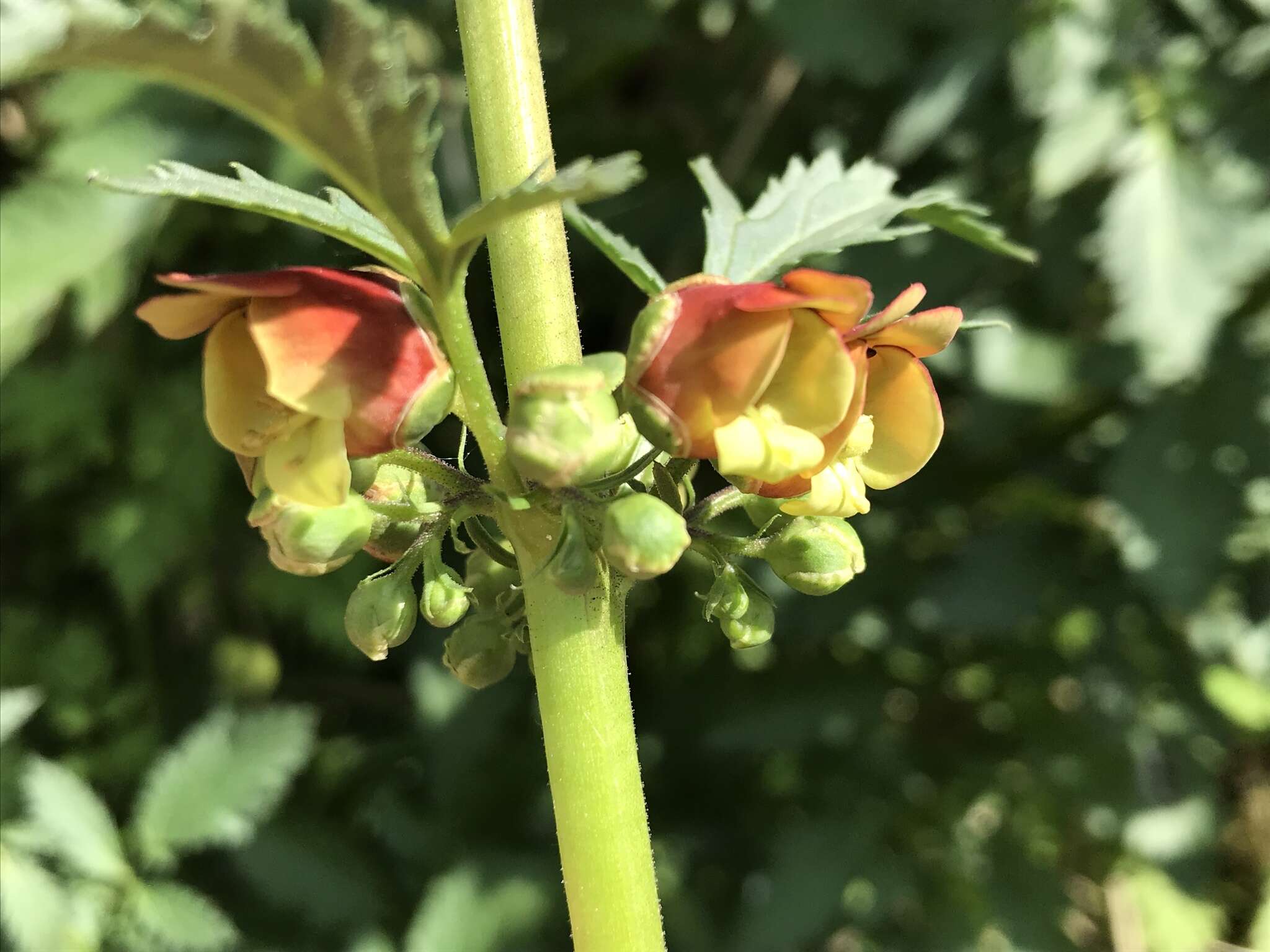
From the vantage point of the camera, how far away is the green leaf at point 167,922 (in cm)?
145

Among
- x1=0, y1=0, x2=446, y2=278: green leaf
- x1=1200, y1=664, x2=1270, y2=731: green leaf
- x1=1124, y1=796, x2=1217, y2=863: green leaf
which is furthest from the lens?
x1=1200, y1=664, x2=1270, y2=731: green leaf

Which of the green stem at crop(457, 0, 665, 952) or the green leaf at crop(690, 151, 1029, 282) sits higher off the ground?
the green leaf at crop(690, 151, 1029, 282)

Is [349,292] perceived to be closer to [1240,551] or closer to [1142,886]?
[1240,551]

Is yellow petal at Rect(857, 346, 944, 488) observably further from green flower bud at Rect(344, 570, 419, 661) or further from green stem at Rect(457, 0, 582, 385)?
green flower bud at Rect(344, 570, 419, 661)

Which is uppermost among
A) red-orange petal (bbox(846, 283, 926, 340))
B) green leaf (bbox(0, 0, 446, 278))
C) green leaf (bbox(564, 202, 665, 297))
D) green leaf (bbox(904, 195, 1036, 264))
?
green leaf (bbox(904, 195, 1036, 264))

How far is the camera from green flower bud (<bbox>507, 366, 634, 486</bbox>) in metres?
0.55

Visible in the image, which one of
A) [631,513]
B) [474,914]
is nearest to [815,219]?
[631,513]

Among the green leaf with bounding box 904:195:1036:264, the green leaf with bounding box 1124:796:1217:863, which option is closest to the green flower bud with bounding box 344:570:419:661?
the green leaf with bounding box 904:195:1036:264

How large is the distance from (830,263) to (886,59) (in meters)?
0.31

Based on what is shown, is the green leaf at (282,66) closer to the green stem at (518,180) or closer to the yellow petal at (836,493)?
the green stem at (518,180)

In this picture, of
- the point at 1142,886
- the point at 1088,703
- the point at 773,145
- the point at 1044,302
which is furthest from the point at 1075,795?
the point at 773,145

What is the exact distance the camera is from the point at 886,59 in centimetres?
160

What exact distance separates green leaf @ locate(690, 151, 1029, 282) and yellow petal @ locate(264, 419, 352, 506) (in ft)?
1.17

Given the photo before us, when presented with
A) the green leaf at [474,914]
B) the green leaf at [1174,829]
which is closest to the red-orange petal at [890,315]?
the green leaf at [474,914]
